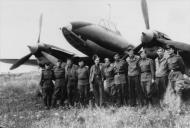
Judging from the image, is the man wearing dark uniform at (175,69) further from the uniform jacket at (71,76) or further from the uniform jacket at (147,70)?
the uniform jacket at (71,76)

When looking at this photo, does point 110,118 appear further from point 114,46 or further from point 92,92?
point 114,46

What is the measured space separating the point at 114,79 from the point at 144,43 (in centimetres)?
178

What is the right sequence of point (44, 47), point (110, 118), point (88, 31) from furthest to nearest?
point (44, 47) < point (88, 31) < point (110, 118)

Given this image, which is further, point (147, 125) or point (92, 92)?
point (92, 92)

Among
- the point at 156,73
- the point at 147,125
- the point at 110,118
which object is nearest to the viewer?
the point at 147,125

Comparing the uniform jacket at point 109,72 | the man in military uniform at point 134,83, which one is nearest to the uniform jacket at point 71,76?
the uniform jacket at point 109,72

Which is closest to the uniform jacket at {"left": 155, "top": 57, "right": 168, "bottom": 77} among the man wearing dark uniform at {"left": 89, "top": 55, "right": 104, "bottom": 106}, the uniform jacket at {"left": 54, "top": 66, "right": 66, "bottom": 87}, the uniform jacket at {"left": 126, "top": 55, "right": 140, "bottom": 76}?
the uniform jacket at {"left": 126, "top": 55, "right": 140, "bottom": 76}

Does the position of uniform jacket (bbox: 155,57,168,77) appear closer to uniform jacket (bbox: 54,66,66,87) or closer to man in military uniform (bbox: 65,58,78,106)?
man in military uniform (bbox: 65,58,78,106)

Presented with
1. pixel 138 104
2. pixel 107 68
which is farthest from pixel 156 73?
pixel 107 68

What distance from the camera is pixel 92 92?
35.4 ft

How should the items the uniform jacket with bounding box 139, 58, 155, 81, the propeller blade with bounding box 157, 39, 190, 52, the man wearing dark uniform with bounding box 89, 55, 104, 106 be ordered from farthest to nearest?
the man wearing dark uniform with bounding box 89, 55, 104, 106, the propeller blade with bounding box 157, 39, 190, 52, the uniform jacket with bounding box 139, 58, 155, 81

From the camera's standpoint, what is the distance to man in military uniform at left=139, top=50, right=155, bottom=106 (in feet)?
29.4

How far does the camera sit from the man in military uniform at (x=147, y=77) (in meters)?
8.97

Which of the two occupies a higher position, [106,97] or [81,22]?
[81,22]
